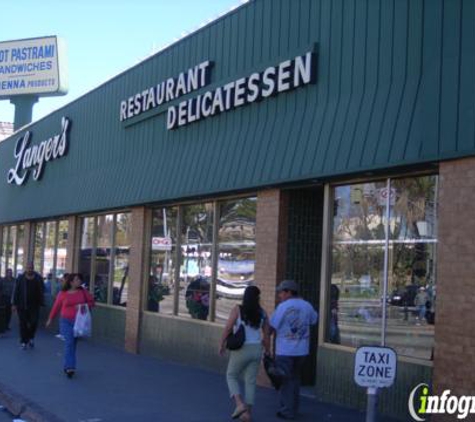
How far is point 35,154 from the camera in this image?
73.9 ft

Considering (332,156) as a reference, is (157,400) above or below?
below

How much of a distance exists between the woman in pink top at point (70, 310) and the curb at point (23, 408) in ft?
4.32

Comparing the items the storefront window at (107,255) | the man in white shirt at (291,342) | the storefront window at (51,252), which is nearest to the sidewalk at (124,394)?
the man in white shirt at (291,342)

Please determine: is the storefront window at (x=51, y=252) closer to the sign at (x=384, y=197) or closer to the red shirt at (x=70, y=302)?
the red shirt at (x=70, y=302)

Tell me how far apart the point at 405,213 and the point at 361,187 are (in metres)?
0.93

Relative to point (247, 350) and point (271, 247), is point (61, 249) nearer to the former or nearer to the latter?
point (271, 247)

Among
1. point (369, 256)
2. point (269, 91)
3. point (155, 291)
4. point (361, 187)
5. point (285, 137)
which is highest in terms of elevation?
point (269, 91)

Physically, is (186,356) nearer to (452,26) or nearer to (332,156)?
(332,156)

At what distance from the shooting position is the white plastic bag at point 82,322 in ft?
39.8

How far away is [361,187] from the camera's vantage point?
33.1ft

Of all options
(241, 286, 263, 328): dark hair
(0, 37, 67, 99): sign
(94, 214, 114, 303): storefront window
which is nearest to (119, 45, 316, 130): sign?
(94, 214, 114, 303): storefront window

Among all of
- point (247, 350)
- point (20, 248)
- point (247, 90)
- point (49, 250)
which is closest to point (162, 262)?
point (247, 90)

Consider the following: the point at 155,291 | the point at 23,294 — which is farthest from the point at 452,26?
the point at 23,294

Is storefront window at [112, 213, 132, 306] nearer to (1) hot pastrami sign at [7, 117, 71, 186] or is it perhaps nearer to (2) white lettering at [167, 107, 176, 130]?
(2) white lettering at [167, 107, 176, 130]
